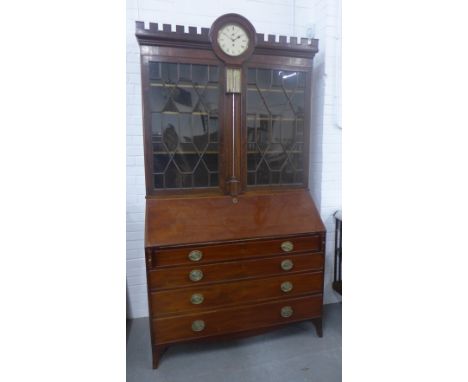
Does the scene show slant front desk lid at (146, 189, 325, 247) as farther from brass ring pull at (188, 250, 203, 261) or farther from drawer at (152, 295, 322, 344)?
drawer at (152, 295, 322, 344)

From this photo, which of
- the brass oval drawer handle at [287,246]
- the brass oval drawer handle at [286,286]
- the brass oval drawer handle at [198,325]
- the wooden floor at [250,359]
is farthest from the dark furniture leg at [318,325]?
the brass oval drawer handle at [198,325]

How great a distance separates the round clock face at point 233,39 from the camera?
1508 millimetres

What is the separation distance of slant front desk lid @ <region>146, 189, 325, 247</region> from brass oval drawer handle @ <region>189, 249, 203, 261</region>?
6 centimetres

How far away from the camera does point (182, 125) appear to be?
5.20 feet

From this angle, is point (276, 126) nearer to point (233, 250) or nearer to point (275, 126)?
point (275, 126)

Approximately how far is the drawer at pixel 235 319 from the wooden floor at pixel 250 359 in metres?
0.19

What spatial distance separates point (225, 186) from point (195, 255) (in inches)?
17.1

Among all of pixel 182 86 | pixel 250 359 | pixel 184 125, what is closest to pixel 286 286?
pixel 250 359

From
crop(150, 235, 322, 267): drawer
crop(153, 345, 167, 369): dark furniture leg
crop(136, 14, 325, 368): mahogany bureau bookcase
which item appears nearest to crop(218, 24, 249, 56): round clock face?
crop(136, 14, 325, 368): mahogany bureau bookcase

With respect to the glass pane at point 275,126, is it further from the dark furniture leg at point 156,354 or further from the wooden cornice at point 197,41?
the dark furniture leg at point 156,354

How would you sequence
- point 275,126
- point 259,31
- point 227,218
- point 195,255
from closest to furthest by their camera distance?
point 195,255
point 227,218
point 275,126
point 259,31
